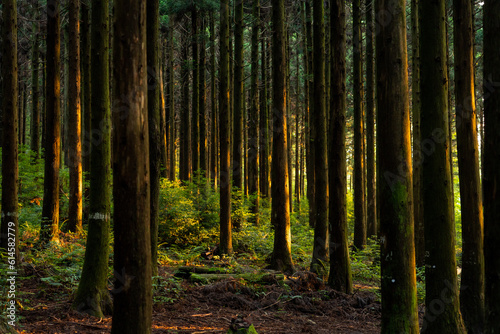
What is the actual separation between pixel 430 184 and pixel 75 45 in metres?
11.0

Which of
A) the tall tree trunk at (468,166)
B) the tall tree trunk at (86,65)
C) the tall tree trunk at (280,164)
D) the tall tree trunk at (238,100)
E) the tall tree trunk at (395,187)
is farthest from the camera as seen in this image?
the tall tree trunk at (238,100)

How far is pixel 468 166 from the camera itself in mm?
6973

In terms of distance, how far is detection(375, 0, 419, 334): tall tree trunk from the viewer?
15.6ft

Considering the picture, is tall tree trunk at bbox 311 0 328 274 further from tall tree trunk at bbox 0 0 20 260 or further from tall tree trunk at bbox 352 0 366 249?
tall tree trunk at bbox 0 0 20 260

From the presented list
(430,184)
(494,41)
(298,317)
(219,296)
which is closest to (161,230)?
(219,296)

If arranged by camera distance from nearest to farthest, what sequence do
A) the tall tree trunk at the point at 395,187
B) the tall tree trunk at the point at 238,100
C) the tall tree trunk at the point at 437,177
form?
the tall tree trunk at the point at 395,187, the tall tree trunk at the point at 437,177, the tall tree trunk at the point at 238,100

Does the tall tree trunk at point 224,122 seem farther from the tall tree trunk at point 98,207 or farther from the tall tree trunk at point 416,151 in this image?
the tall tree trunk at point 98,207

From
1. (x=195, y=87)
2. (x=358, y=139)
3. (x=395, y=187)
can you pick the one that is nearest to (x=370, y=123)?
Result: (x=358, y=139)

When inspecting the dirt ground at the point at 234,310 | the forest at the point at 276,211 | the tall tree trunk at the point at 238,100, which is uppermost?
the tall tree trunk at the point at 238,100

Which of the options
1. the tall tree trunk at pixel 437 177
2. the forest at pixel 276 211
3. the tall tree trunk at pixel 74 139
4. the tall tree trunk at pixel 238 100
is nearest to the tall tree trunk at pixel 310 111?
the tall tree trunk at pixel 238 100

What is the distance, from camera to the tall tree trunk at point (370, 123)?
15.2m

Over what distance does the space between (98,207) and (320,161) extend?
590cm

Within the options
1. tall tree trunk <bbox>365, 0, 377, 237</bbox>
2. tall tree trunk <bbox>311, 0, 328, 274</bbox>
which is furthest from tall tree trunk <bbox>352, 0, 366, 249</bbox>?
tall tree trunk <bbox>311, 0, 328, 274</bbox>

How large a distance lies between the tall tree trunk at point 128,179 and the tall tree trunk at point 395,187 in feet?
9.85
